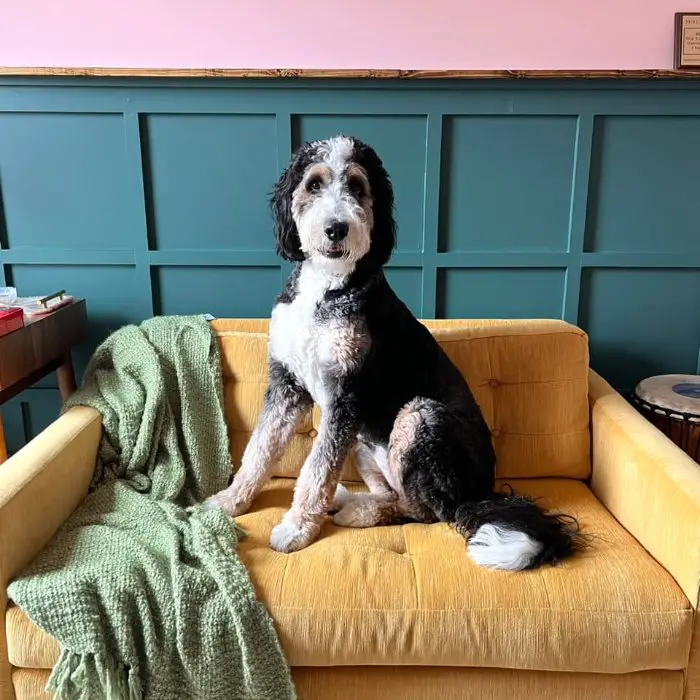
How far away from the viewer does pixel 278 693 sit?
1423 mm

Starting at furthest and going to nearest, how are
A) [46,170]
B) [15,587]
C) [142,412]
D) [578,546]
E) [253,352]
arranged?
[46,170], [253,352], [142,412], [578,546], [15,587]

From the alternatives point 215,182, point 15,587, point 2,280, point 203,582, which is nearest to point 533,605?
point 203,582

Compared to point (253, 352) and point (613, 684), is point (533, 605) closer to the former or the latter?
point (613, 684)

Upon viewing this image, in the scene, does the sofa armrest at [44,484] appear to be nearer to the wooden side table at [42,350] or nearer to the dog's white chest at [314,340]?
the wooden side table at [42,350]

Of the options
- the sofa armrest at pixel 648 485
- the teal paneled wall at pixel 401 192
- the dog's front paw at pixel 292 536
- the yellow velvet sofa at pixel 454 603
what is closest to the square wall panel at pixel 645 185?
the teal paneled wall at pixel 401 192

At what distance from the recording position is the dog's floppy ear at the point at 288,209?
168 cm

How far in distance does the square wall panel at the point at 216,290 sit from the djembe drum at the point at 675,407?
1.43 metres

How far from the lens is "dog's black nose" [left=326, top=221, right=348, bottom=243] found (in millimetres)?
1582

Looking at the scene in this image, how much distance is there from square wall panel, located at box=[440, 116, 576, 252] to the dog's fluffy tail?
1105 millimetres

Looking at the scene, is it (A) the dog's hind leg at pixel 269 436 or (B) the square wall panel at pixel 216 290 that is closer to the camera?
(A) the dog's hind leg at pixel 269 436

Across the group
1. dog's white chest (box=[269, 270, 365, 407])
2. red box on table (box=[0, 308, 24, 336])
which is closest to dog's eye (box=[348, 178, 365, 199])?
dog's white chest (box=[269, 270, 365, 407])

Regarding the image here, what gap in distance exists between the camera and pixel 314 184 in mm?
1649

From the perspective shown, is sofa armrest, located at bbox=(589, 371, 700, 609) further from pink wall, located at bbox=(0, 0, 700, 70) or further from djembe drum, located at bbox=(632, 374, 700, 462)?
pink wall, located at bbox=(0, 0, 700, 70)

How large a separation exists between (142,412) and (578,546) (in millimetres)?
1331
